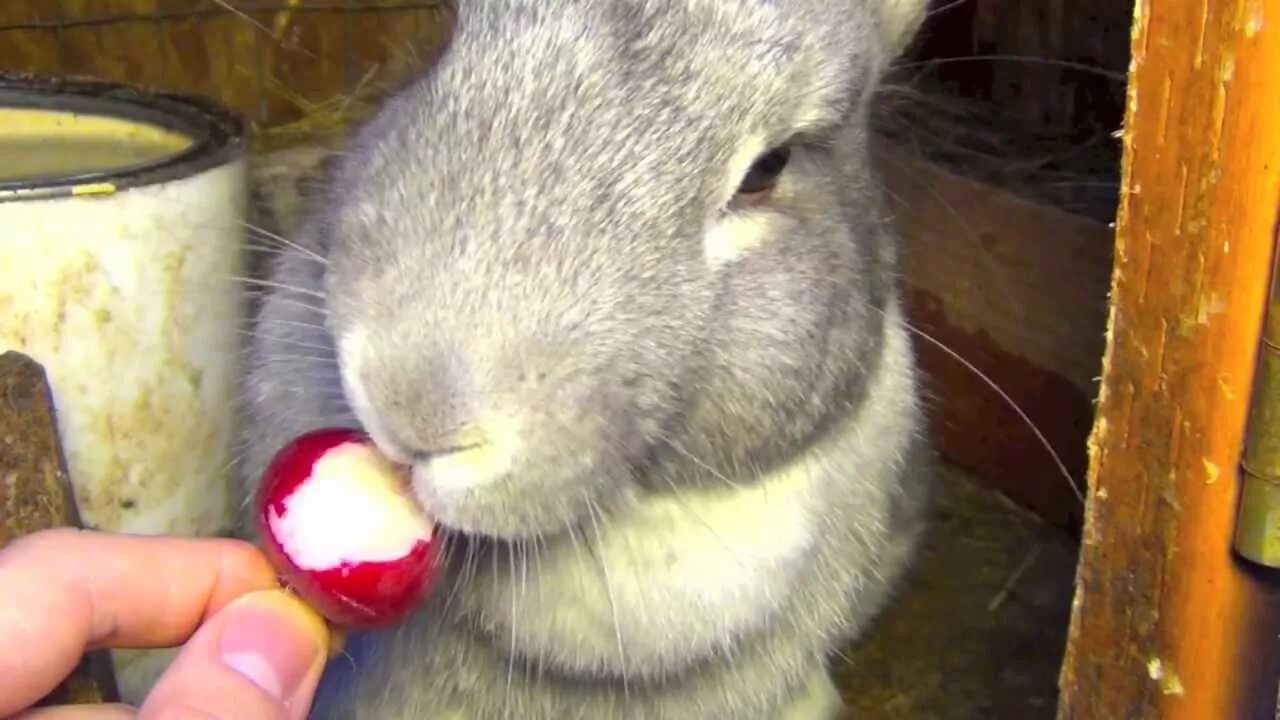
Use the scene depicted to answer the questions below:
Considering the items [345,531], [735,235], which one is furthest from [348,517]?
[735,235]

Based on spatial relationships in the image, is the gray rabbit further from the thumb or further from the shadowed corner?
the thumb

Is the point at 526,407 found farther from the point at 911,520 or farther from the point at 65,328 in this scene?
the point at 911,520

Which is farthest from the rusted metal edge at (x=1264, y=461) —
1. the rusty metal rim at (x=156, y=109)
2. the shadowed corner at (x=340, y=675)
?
the rusty metal rim at (x=156, y=109)

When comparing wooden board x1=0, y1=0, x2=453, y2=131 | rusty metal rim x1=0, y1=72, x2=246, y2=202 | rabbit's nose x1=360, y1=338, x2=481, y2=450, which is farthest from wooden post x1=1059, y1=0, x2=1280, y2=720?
wooden board x1=0, y1=0, x2=453, y2=131

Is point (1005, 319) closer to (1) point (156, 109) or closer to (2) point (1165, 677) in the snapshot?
(2) point (1165, 677)

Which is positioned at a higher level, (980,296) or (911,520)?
(980,296)

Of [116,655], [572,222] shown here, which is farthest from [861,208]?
[116,655]
